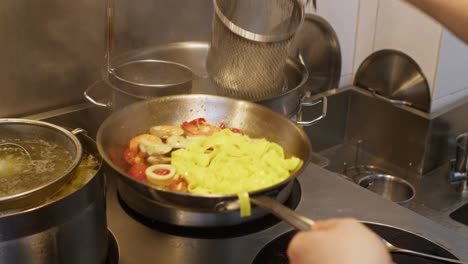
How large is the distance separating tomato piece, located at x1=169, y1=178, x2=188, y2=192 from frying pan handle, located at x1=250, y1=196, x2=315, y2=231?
160 mm

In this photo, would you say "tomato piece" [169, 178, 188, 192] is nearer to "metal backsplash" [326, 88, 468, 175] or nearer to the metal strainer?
the metal strainer

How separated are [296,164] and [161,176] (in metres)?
0.23

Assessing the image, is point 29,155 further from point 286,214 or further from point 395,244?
point 395,244

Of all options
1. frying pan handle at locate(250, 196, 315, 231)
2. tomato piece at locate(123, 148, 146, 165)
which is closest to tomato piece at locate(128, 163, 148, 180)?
tomato piece at locate(123, 148, 146, 165)

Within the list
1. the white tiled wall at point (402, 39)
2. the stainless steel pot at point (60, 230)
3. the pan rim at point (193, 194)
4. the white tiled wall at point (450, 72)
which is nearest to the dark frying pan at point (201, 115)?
the pan rim at point (193, 194)

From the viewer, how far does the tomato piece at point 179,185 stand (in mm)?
890

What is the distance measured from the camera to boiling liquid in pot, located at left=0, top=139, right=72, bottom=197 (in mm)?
793

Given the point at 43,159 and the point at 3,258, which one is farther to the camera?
the point at 43,159

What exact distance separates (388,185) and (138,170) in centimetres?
99

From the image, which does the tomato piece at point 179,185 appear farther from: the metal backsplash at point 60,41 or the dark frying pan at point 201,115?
the metal backsplash at point 60,41

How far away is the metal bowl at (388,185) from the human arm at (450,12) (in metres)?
0.83

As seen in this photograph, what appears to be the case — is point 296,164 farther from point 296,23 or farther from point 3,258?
point 3,258

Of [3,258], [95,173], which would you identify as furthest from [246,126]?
[3,258]

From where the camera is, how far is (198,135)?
41.2 inches
